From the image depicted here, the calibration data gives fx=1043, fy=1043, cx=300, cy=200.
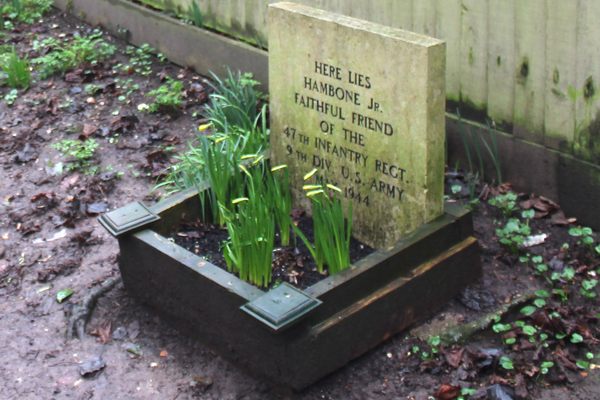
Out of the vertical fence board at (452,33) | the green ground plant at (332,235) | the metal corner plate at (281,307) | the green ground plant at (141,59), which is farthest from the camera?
the green ground plant at (141,59)

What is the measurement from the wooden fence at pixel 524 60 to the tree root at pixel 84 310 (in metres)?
2.12

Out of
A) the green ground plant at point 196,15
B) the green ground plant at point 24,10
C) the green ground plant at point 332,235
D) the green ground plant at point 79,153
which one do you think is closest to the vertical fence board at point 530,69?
the green ground plant at point 332,235

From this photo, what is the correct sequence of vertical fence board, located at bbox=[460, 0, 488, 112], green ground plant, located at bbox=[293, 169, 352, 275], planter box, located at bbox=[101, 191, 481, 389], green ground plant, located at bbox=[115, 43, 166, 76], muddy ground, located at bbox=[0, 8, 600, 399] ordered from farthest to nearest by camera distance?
green ground plant, located at bbox=[115, 43, 166, 76]
vertical fence board, located at bbox=[460, 0, 488, 112]
green ground plant, located at bbox=[293, 169, 352, 275]
muddy ground, located at bbox=[0, 8, 600, 399]
planter box, located at bbox=[101, 191, 481, 389]

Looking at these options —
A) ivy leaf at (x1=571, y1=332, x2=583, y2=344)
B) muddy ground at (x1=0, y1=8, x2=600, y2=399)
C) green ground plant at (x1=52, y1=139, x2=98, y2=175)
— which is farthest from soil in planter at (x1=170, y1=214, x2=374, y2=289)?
green ground plant at (x1=52, y1=139, x2=98, y2=175)

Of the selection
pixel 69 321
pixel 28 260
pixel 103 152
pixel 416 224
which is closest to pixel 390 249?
pixel 416 224

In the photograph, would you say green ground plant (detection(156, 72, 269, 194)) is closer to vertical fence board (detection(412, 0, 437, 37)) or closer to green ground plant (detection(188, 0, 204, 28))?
vertical fence board (detection(412, 0, 437, 37))

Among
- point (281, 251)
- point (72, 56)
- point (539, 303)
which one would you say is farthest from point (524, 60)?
point (72, 56)

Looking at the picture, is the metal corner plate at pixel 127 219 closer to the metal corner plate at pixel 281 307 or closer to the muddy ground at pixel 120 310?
the muddy ground at pixel 120 310

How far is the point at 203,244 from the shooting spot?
5.16m

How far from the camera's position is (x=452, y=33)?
18.6ft

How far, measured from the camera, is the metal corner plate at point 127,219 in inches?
195

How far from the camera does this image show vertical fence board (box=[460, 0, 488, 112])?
5.48 metres

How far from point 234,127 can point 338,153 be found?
3.86ft

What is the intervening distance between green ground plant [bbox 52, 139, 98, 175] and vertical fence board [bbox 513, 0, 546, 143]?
2642 millimetres
